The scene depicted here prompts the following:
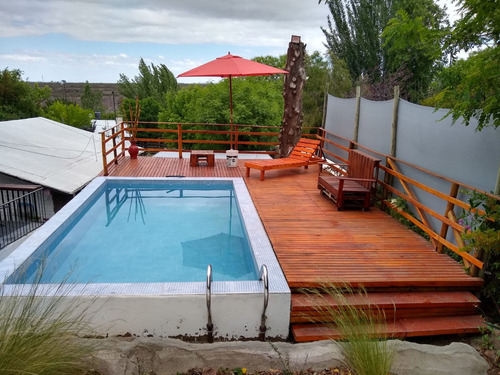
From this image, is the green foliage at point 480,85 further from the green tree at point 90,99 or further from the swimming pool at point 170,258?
the green tree at point 90,99

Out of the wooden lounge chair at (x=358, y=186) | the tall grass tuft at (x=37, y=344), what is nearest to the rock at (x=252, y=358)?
the tall grass tuft at (x=37, y=344)

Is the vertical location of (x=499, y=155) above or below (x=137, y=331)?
above

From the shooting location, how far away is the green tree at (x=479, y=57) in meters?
2.71

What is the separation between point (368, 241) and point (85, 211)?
15.0ft

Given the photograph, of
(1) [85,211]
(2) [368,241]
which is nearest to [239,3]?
(1) [85,211]

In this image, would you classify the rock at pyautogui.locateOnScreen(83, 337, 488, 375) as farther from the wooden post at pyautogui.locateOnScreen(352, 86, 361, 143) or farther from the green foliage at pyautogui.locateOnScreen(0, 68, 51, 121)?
the green foliage at pyautogui.locateOnScreen(0, 68, 51, 121)

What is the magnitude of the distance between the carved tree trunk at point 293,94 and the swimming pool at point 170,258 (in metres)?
2.50

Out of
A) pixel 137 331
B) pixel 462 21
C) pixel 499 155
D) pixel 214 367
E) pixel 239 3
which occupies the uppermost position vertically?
pixel 239 3

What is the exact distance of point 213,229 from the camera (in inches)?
240

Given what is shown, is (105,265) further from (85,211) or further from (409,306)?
(409,306)

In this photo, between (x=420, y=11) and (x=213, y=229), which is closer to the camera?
(x=213, y=229)

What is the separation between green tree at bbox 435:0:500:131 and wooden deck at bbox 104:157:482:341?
174 centimetres

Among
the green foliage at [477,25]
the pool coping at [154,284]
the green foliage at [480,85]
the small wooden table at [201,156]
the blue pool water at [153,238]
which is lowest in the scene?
the blue pool water at [153,238]

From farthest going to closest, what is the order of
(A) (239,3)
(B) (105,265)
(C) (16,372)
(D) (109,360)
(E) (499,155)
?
1. (A) (239,3)
2. (B) (105,265)
3. (E) (499,155)
4. (D) (109,360)
5. (C) (16,372)
